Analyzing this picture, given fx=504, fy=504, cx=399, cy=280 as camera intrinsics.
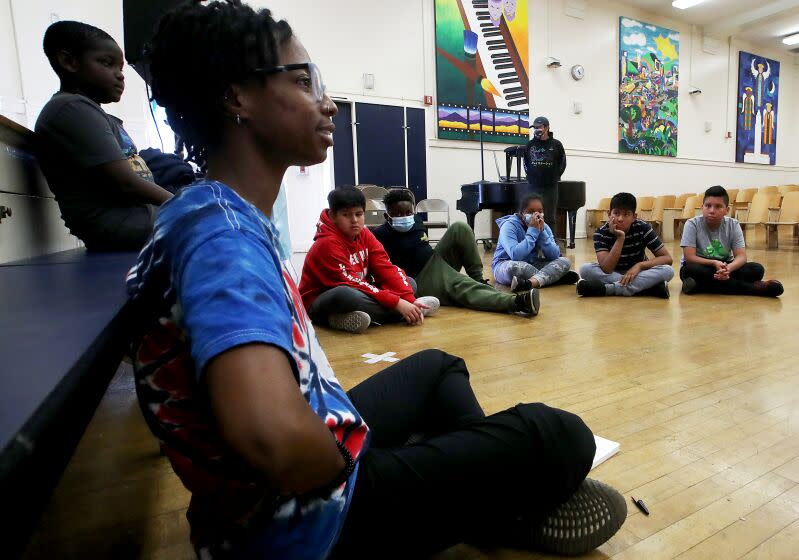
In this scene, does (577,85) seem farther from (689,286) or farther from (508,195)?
(689,286)

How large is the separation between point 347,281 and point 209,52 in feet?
6.42

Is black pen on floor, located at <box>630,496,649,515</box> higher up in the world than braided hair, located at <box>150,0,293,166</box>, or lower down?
lower down

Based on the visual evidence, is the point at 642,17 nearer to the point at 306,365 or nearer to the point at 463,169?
the point at 463,169

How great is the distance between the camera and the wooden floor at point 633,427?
2.99 feet

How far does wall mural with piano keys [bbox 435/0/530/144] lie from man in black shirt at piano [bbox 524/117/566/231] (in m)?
1.64

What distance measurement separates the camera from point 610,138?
877 centimetres

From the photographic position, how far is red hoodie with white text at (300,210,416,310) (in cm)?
254

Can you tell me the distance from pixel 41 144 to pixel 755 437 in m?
2.30

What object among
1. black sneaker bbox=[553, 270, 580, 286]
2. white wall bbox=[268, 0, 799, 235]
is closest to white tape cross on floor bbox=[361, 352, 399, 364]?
black sneaker bbox=[553, 270, 580, 286]

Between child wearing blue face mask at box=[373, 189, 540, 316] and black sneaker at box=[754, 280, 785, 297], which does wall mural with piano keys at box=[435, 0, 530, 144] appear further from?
black sneaker at box=[754, 280, 785, 297]

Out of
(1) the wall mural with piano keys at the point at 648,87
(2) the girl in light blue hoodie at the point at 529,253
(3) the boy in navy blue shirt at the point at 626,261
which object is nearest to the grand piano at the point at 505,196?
(2) the girl in light blue hoodie at the point at 529,253

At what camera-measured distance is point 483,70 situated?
738 centimetres

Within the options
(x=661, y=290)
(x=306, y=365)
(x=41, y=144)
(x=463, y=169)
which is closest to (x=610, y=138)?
(x=463, y=169)

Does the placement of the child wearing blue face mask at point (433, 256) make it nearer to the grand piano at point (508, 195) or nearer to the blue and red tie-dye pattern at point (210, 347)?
the blue and red tie-dye pattern at point (210, 347)
